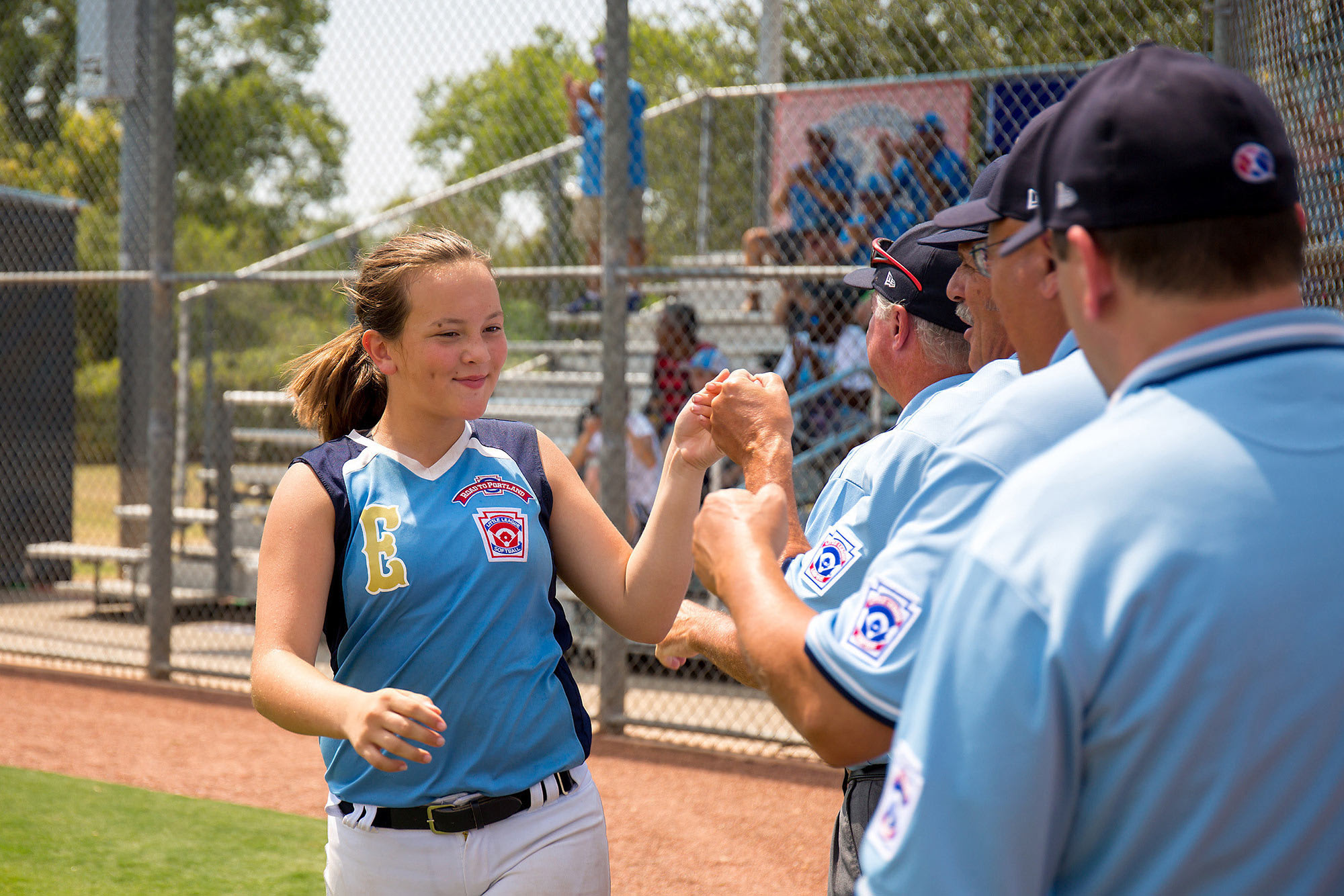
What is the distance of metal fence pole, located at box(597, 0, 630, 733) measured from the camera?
18.9ft

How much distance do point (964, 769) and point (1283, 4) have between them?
4026 mm

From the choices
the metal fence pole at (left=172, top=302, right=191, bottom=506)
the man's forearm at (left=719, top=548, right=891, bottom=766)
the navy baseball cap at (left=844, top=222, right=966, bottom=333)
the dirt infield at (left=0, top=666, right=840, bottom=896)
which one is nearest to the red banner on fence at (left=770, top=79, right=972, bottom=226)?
the dirt infield at (left=0, top=666, right=840, bottom=896)

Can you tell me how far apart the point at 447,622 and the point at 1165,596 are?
4.89ft

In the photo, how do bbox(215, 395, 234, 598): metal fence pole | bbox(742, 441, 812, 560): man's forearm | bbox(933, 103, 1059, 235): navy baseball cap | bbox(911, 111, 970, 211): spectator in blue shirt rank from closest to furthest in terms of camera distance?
bbox(933, 103, 1059, 235): navy baseball cap < bbox(742, 441, 812, 560): man's forearm < bbox(911, 111, 970, 211): spectator in blue shirt < bbox(215, 395, 234, 598): metal fence pole

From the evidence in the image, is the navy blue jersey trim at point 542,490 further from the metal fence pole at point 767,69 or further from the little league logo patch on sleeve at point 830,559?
the metal fence pole at point 767,69

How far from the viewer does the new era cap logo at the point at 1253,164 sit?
3.35ft

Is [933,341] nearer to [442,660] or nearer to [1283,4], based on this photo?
[442,660]

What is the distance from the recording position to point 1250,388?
997 millimetres

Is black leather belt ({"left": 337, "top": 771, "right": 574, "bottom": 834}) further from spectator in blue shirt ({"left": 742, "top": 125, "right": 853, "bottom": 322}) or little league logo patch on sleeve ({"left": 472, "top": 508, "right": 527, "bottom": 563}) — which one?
spectator in blue shirt ({"left": 742, "top": 125, "right": 853, "bottom": 322})

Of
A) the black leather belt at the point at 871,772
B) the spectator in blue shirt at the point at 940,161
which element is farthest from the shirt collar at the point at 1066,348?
the spectator in blue shirt at the point at 940,161

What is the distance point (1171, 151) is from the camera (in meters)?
1.02

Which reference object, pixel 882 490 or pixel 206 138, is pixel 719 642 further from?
pixel 206 138

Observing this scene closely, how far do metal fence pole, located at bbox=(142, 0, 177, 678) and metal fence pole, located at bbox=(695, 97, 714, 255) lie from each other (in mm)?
3673

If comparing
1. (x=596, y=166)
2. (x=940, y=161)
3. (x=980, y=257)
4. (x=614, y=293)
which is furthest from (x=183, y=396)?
(x=980, y=257)
